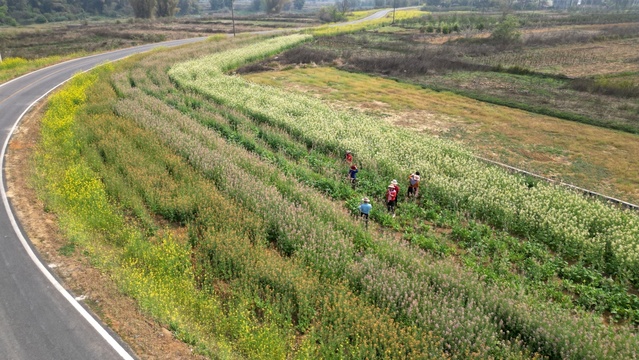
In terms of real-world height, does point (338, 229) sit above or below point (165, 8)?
below

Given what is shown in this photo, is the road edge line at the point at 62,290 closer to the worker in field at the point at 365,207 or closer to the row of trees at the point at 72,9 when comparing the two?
the worker in field at the point at 365,207

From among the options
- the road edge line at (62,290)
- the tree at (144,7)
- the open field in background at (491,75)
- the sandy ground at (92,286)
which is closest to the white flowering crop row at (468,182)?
the sandy ground at (92,286)

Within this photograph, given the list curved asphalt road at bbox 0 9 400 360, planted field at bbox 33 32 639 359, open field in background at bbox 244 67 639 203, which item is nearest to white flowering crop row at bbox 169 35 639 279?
planted field at bbox 33 32 639 359

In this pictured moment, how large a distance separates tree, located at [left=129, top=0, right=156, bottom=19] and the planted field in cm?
10605

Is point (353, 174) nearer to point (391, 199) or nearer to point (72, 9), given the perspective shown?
point (391, 199)

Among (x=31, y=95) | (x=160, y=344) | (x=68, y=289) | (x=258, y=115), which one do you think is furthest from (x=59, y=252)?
(x=31, y=95)

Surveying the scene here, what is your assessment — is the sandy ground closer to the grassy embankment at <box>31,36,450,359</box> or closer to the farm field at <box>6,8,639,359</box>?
the farm field at <box>6,8,639,359</box>

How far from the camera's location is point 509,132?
25.1 metres

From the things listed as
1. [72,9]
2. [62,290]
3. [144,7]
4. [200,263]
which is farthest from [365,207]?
[72,9]

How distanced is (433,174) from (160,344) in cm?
1271

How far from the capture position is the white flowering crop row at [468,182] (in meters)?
13.0

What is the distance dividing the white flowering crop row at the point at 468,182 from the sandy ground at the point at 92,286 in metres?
11.4

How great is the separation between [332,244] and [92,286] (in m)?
6.37

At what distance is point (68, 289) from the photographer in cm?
1009
